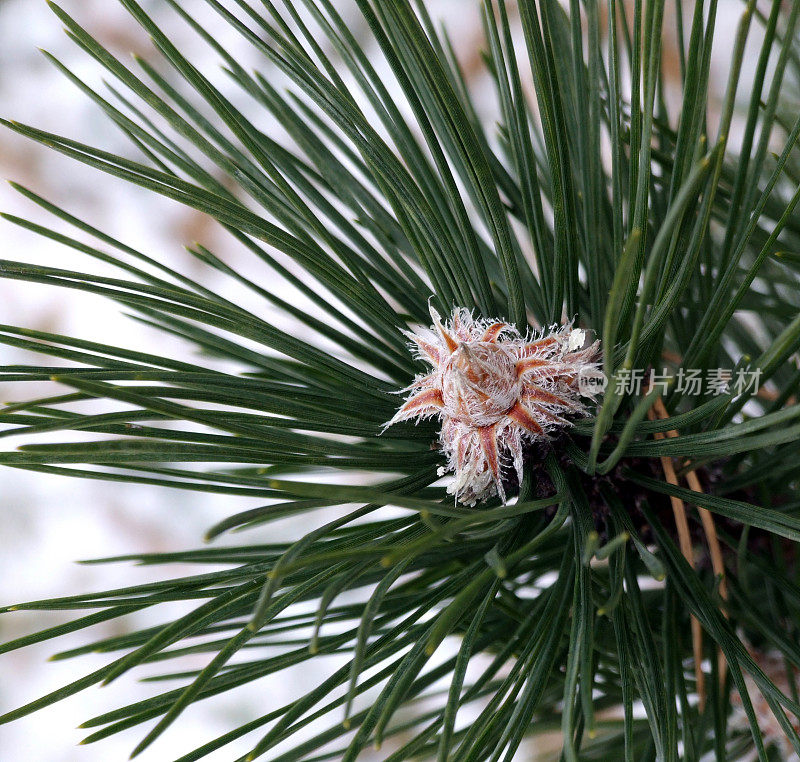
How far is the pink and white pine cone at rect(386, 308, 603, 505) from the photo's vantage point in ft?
A: 0.76

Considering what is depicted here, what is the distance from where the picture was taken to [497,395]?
231mm

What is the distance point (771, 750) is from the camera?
1.06ft

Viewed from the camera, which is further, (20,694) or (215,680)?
(20,694)

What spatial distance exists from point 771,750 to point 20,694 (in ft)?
2.87

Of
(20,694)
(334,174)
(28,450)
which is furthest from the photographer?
(20,694)

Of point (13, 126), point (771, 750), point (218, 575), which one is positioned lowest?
point (771, 750)

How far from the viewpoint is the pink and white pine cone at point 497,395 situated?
23 cm

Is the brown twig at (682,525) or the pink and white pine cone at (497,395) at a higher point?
the pink and white pine cone at (497,395)

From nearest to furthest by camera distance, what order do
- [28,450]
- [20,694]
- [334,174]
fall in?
1. [28,450]
2. [334,174]
3. [20,694]

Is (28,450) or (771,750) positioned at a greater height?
(28,450)

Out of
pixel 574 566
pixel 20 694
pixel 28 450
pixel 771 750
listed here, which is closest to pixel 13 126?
pixel 28 450

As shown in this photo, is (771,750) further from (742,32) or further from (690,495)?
(742,32)
